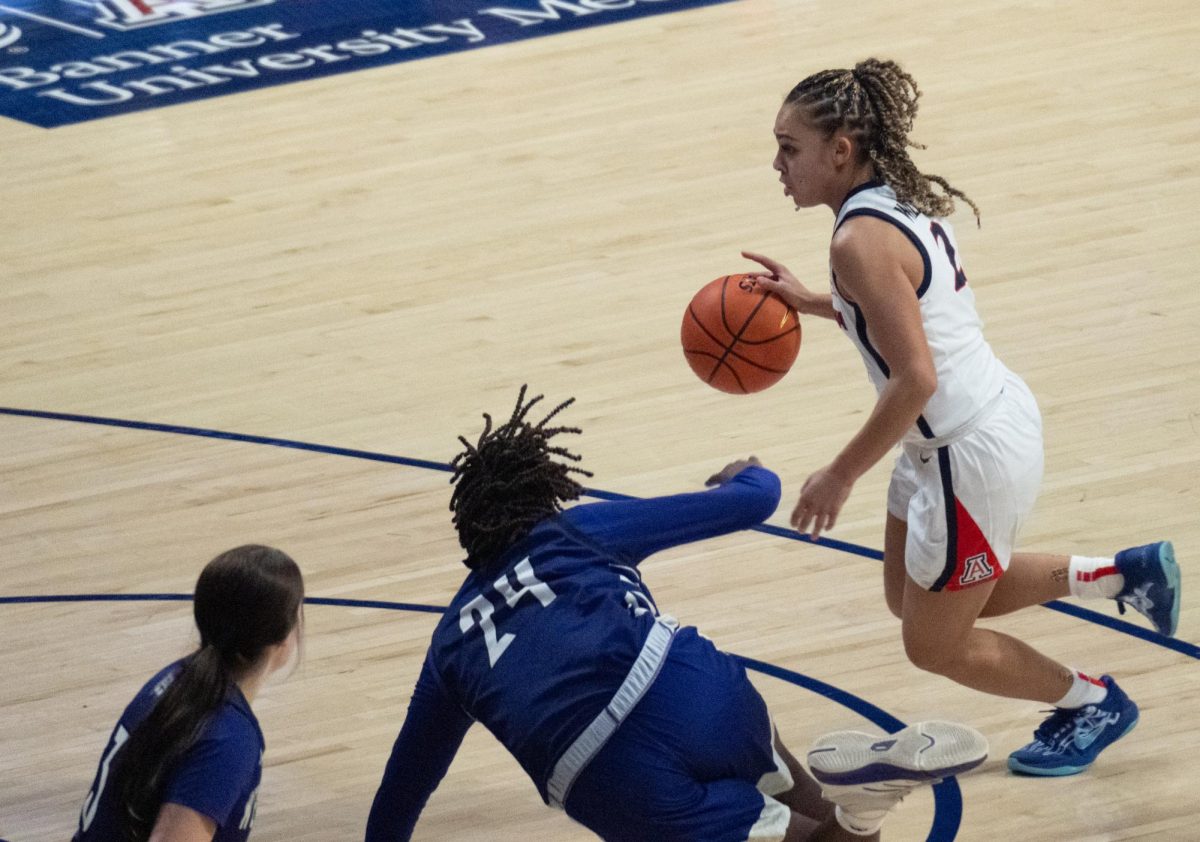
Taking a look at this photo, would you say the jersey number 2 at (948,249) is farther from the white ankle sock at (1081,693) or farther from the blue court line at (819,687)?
the blue court line at (819,687)

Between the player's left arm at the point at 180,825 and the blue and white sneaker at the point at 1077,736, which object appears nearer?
the player's left arm at the point at 180,825

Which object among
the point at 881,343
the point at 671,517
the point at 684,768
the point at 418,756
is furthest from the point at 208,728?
the point at 881,343

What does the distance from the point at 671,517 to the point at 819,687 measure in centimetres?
120

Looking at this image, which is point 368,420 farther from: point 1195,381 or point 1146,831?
point 1146,831

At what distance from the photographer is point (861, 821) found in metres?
3.04

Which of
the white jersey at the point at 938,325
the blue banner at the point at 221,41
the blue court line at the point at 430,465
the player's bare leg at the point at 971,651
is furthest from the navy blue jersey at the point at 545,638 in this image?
the blue banner at the point at 221,41

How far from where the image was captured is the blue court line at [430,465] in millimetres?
4160

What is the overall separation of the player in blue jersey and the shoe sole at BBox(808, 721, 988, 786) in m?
0.97

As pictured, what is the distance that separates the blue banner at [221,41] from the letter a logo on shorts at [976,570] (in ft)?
23.3

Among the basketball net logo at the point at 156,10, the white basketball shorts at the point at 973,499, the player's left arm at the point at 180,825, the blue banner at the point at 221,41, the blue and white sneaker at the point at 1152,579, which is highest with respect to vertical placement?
the basketball net logo at the point at 156,10

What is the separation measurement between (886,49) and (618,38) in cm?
157

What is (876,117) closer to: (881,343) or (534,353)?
(881,343)

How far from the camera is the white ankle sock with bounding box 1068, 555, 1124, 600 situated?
12.2 ft

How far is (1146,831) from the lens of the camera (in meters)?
3.46
